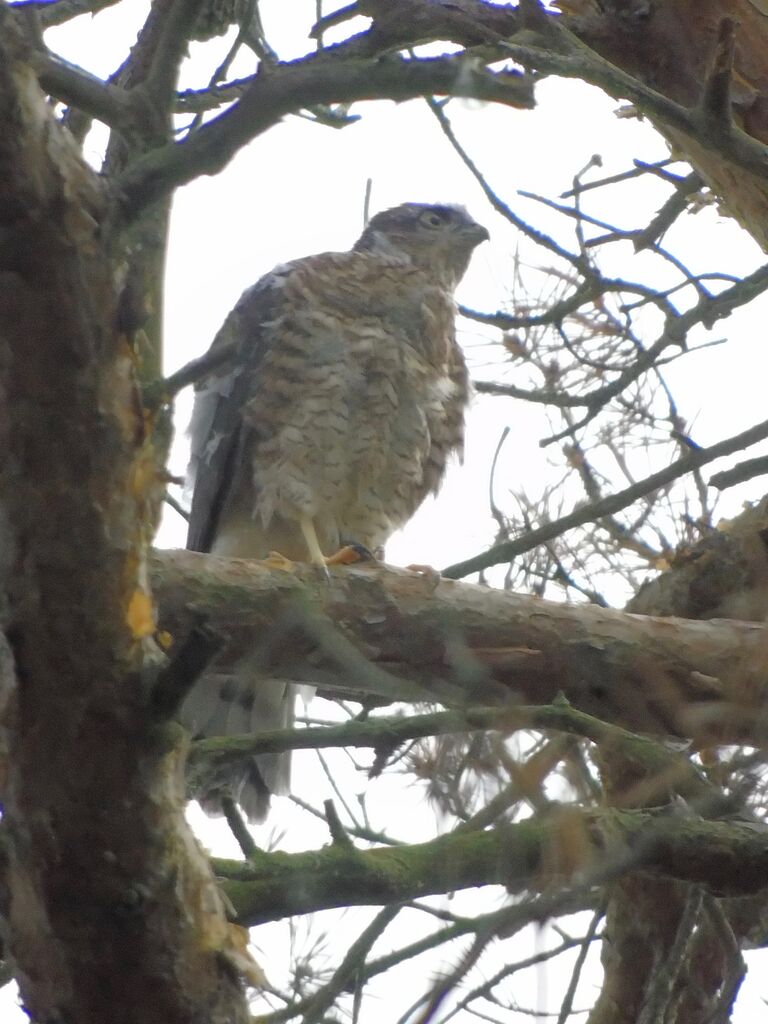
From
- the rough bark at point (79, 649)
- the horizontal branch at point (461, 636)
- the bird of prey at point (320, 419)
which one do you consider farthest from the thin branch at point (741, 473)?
the bird of prey at point (320, 419)

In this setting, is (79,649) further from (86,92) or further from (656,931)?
(656,931)

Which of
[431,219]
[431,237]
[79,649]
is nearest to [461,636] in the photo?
[79,649]

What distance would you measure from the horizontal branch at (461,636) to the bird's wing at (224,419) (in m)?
1.65

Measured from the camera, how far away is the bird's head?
552 centimetres

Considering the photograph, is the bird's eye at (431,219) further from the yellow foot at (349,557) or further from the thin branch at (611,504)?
the thin branch at (611,504)

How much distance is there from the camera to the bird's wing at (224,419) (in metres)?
4.80

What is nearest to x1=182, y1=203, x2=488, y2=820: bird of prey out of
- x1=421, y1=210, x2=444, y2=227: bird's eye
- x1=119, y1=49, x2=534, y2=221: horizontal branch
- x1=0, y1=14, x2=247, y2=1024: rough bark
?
x1=421, y1=210, x2=444, y2=227: bird's eye

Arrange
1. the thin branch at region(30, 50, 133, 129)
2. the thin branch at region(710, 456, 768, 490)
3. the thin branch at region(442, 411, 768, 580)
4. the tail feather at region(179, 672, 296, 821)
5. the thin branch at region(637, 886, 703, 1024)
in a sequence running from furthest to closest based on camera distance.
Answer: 1. the tail feather at region(179, 672, 296, 821)
2. the thin branch at region(442, 411, 768, 580)
3. the thin branch at region(710, 456, 768, 490)
4. the thin branch at region(637, 886, 703, 1024)
5. the thin branch at region(30, 50, 133, 129)

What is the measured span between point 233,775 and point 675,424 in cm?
182

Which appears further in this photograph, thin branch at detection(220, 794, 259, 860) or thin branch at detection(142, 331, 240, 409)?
thin branch at detection(220, 794, 259, 860)

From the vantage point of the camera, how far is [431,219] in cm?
570

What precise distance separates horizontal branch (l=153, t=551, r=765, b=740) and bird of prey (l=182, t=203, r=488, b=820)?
124 cm

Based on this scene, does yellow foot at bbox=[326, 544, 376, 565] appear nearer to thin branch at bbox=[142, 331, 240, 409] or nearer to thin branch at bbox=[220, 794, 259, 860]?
thin branch at bbox=[220, 794, 259, 860]

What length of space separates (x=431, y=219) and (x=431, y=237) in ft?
0.45
